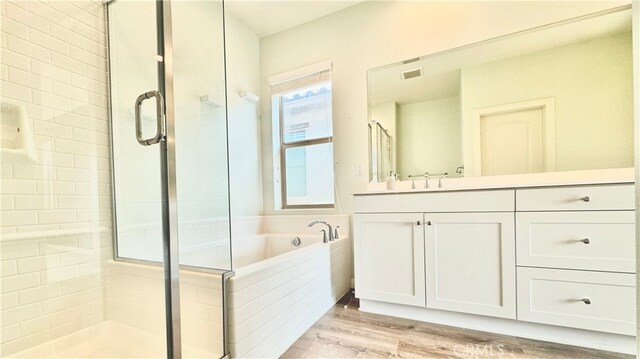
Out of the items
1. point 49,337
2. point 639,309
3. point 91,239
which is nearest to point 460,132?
point 639,309

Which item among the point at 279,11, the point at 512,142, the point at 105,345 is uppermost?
the point at 279,11

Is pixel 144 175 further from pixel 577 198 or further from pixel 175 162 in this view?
pixel 577 198

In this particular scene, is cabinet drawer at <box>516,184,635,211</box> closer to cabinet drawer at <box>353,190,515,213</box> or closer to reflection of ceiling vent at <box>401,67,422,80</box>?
cabinet drawer at <box>353,190,515,213</box>

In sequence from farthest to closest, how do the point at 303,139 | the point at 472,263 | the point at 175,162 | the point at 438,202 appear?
1. the point at 303,139
2. the point at 438,202
3. the point at 472,263
4. the point at 175,162

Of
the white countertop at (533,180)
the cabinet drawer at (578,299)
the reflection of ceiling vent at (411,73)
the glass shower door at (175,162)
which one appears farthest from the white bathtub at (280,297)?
the reflection of ceiling vent at (411,73)

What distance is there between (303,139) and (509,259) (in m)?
1.89

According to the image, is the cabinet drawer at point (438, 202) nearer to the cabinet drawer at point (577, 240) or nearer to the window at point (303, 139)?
the cabinet drawer at point (577, 240)

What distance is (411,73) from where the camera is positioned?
84.7 inches

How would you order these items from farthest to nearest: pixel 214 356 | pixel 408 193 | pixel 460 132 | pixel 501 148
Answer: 1. pixel 460 132
2. pixel 501 148
3. pixel 408 193
4. pixel 214 356

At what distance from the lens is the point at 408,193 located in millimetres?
1696

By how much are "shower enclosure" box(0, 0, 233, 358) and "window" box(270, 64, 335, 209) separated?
3.12ft

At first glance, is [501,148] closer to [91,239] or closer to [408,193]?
[408,193]

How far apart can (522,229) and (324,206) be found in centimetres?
150

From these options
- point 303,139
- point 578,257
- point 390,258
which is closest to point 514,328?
point 578,257
